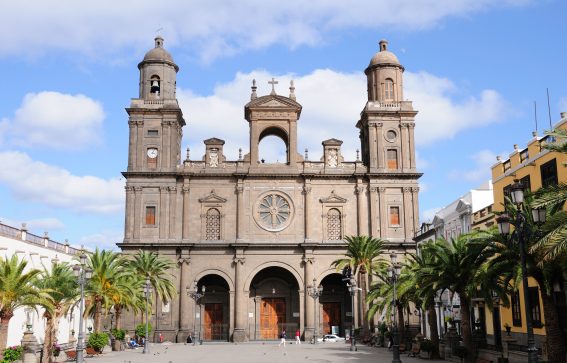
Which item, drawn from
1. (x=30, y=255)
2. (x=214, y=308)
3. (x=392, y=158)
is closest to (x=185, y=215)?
(x=214, y=308)

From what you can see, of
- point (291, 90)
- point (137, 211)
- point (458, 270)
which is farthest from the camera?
point (291, 90)

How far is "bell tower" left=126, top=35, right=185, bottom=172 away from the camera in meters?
57.1

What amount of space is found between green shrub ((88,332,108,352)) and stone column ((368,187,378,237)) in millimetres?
26291

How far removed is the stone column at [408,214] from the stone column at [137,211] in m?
23.9

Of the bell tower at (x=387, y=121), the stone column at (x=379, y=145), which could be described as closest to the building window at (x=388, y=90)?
the bell tower at (x=387, y=121)

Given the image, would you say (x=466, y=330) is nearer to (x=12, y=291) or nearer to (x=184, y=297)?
(x=12, y=291)

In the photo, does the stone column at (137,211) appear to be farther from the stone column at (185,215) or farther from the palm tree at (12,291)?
the palm tree at (12,291)

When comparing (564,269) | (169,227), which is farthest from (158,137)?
(564,269)

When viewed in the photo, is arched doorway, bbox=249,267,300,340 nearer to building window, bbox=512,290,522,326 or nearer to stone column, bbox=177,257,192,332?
stone column, bbox=177,257,192,332

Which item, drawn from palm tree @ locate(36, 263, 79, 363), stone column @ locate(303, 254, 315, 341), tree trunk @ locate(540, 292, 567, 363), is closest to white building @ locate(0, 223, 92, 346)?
palm tree @ locate(36, 263, 79, 363)

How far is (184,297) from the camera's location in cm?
5484

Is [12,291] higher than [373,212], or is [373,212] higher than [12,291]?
[373,212]

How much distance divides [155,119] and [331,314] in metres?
24.5

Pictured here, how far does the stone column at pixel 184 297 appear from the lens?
5434 cm
